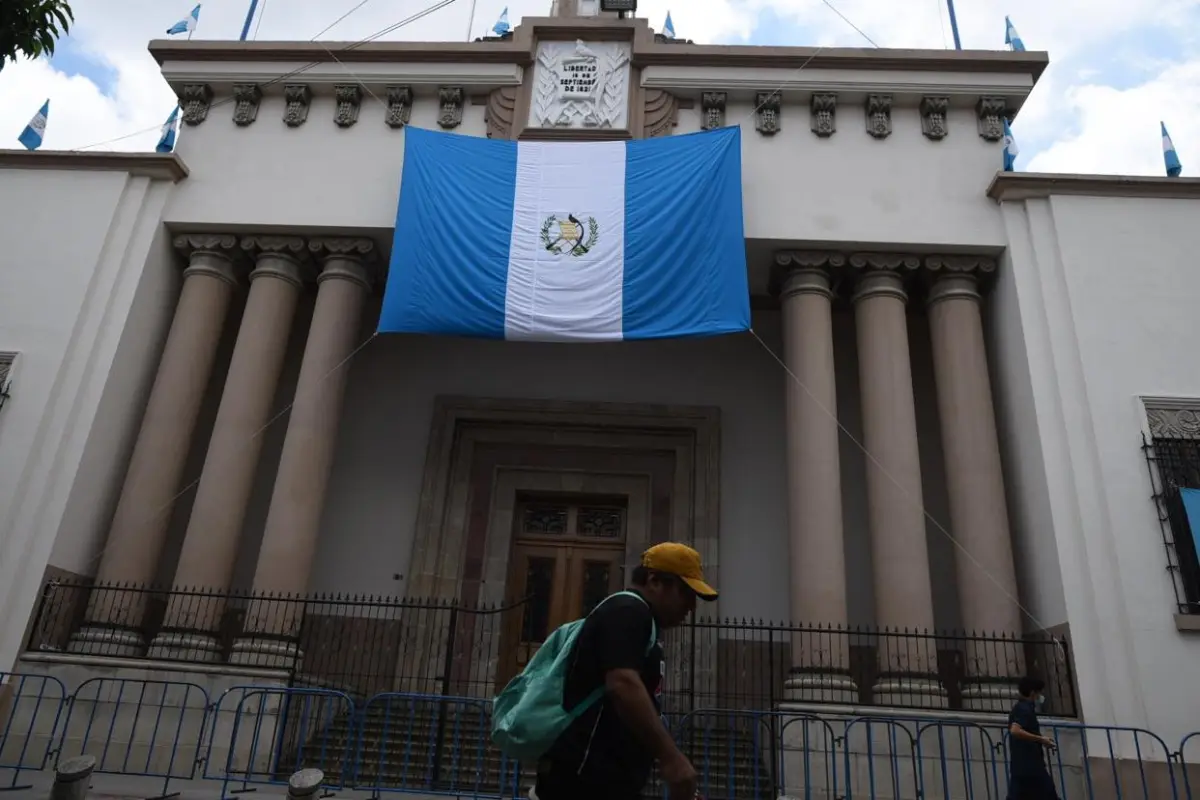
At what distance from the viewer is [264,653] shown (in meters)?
9.96

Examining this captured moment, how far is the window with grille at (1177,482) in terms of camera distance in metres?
9.05

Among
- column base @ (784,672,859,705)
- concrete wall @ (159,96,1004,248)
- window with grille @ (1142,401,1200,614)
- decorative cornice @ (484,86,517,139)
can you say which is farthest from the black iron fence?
decorative cornice @ (484,86,517,139)

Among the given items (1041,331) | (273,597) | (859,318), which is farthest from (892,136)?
(273,597)

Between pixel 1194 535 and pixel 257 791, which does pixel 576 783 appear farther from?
pixel 1194 535

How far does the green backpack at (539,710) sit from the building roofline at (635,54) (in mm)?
11329

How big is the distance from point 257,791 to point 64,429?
546 cm

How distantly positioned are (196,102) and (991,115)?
11.8m

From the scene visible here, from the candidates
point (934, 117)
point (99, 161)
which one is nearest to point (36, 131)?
point (99, 161)

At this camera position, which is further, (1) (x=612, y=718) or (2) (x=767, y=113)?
(2) (x=767, y=113)

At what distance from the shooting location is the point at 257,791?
8062 millimetres

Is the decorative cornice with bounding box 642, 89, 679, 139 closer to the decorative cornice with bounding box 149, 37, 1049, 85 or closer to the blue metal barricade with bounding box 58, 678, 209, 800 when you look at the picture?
the decorative cornice with bounding box 149, 37, 1049, 85

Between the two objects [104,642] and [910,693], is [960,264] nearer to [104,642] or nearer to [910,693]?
[910,693]

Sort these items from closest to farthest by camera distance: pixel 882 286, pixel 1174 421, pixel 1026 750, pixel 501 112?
1. pixel 1026 750
2. pixel 1174 421
3. pixel 882 286
4. pixel 501 112

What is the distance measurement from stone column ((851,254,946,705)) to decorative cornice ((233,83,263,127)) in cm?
920
